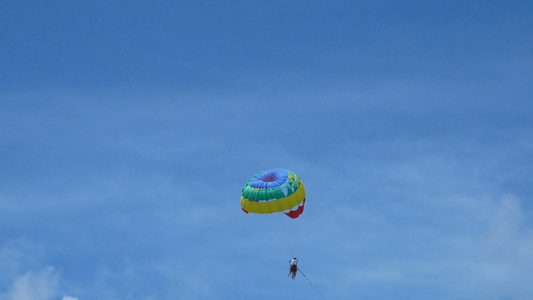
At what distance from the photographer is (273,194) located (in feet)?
336

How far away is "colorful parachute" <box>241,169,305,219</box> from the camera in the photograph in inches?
4045

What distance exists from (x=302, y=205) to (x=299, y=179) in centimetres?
305

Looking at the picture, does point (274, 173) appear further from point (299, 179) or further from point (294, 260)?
point (294, 260)

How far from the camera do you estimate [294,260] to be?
106188 mm

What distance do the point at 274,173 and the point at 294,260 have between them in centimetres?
1031

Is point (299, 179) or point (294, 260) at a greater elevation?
point (299, 179)

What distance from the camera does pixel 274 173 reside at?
106250mm

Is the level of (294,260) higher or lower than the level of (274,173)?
lower

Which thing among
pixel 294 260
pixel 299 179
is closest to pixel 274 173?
pixel 299 179

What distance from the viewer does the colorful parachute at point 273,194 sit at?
337 feet

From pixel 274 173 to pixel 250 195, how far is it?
175 inches

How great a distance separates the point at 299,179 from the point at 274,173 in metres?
3.06

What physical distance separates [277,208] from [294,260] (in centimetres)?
720

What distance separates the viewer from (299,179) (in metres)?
107
